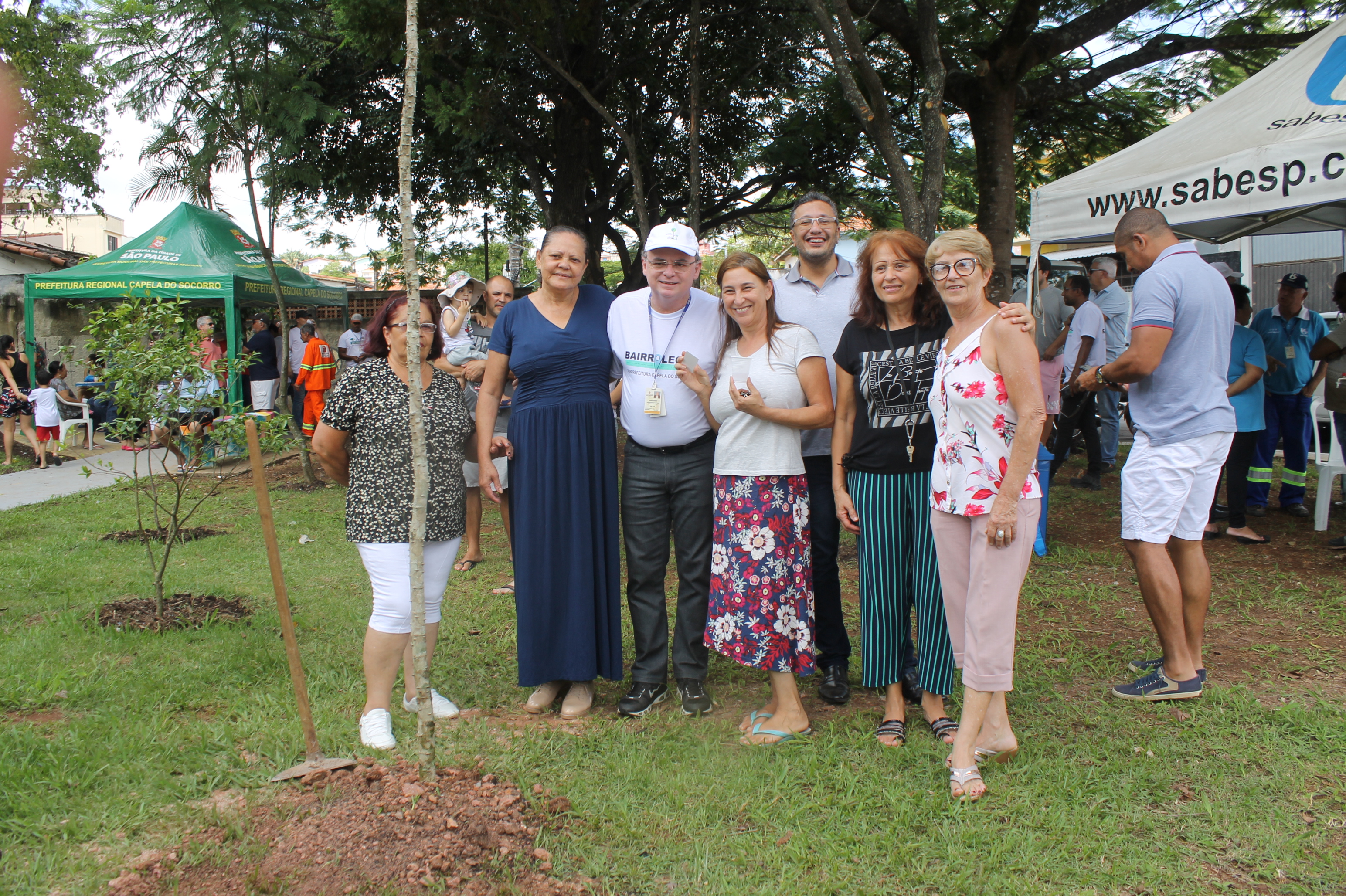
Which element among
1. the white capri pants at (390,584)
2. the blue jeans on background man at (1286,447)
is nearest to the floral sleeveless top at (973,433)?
the white capri pants at (390,584)

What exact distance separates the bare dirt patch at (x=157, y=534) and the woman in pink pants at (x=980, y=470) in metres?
6.32

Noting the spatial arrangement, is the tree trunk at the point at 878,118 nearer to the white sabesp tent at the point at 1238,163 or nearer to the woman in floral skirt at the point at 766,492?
the white sabesp tent at the point at 1238,163

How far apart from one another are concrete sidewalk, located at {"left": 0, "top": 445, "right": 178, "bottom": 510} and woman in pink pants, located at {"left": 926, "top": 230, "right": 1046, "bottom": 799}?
7765 millimetres

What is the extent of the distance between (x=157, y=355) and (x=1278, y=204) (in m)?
6.04

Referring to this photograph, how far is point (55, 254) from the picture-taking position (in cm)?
1858

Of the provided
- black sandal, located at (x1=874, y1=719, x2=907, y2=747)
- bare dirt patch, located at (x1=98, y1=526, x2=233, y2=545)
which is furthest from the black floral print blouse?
bare dirt patch, located at (x1=98, y1=526, x2=233, y2=545)

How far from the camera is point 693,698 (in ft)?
12.3

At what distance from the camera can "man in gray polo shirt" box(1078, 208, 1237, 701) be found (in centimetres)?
367

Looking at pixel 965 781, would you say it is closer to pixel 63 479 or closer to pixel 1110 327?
pixel 1110 327

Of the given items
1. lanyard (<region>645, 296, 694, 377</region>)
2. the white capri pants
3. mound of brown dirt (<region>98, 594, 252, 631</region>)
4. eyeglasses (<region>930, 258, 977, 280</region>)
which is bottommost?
mound of brown dirt (<region>98, 594, 252, 631</region>)

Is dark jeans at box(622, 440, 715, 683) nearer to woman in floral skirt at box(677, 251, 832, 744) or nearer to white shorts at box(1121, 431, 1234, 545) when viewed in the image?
woman in floral skirt at box(677, 251, 832, 744)

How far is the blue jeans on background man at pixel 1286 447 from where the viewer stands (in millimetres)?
6934

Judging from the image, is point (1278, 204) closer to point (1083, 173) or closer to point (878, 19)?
point (1083, 173)

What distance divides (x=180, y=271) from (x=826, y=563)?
1301 cm
